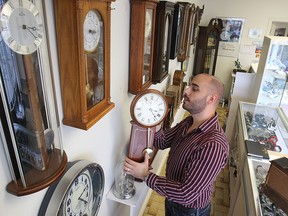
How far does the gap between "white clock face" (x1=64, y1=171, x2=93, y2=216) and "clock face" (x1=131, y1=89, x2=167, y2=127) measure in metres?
0.43

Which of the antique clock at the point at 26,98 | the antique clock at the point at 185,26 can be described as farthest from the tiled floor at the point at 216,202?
the antique clock at the point at 26,98

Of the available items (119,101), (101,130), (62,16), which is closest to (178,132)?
(119,101)

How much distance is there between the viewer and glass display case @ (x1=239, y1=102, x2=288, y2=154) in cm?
197

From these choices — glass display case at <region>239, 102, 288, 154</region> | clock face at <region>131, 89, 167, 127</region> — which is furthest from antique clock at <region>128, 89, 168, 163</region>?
glass display case at <region>239, 102, 288, 154</region>

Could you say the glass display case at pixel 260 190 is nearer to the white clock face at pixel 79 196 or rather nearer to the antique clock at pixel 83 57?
the white clock face at pixel 79 196

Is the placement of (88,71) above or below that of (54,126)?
above

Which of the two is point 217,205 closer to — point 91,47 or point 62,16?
point 91,47

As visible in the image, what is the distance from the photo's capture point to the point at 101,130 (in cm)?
122

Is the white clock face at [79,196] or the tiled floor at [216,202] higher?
the white clock face at [79,196]

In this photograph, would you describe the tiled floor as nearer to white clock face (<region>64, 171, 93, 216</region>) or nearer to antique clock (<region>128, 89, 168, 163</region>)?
antique clock (<region>128, 89, 168, 163</region>)

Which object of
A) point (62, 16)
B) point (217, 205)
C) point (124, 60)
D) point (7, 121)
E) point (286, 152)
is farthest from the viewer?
point (217, 205)

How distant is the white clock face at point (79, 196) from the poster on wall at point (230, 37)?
15.0 ft

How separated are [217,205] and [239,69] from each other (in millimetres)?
A: 3231

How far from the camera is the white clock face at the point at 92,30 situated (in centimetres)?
81
